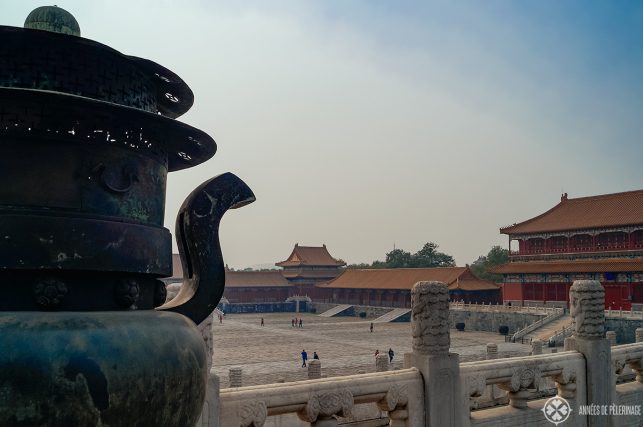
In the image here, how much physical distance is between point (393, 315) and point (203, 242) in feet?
143

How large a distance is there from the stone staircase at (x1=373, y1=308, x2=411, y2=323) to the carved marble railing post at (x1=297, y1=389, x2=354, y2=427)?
40.1 meters

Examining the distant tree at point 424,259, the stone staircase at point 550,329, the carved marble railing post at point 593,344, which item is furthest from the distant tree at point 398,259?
the carved marble railing post at point 593,344

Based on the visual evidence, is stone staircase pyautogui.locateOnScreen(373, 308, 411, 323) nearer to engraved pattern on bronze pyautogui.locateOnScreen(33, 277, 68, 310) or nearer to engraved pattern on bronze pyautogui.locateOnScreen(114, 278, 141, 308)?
engraved pattern on bronze pyautogui.locateOnScreen(114, 278, 141, 308)

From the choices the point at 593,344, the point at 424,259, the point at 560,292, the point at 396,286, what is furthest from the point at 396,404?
Answer: the point at 424,259

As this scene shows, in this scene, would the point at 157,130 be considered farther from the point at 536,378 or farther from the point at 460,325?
the point at 460,325

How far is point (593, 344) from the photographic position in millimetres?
6027

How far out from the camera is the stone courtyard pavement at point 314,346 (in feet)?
67.0

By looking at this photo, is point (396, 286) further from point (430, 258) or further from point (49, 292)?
point (49, 292)

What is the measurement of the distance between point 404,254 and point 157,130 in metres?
79.9

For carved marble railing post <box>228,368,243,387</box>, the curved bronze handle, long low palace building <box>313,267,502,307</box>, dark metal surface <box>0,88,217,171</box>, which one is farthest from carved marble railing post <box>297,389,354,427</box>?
long low palace building <box>313,267,502,307</box>

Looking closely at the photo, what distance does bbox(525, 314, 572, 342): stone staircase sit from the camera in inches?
1109

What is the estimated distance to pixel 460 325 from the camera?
3734cm

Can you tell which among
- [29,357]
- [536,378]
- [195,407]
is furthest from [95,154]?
[536,378]

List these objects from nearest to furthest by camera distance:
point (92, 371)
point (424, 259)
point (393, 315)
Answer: point (92, 371) < point (393, 315) < point (424, 259)
